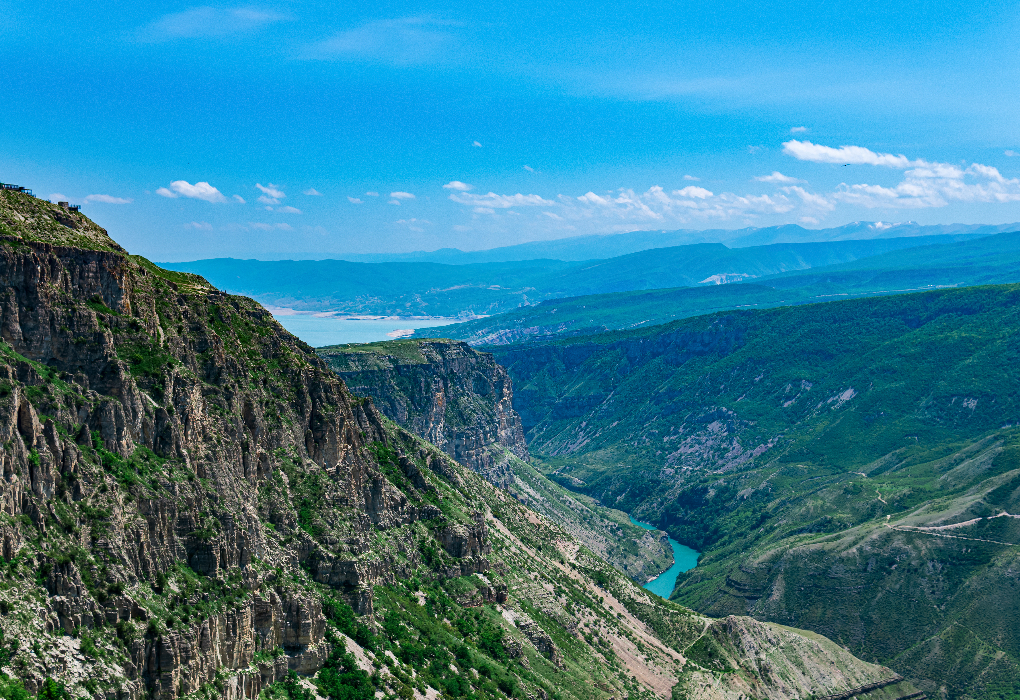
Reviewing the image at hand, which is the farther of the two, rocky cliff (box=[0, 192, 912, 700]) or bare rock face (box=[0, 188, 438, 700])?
bare rock face (box=[0, 188, 438, 700])

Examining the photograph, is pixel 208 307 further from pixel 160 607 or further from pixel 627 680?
pixel 627 680

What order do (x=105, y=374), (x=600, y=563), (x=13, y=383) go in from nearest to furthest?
(x=13, y=383) < (x=105, y=374) < (x=600, y=563)

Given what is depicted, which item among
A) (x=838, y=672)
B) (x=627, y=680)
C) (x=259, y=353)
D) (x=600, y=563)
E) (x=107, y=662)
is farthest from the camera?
(x=600, y=563)

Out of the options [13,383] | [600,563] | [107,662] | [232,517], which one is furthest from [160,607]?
[600,563]

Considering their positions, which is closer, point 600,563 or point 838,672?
point 838,672

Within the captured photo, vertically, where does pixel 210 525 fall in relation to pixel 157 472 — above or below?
below

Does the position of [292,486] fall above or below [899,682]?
above

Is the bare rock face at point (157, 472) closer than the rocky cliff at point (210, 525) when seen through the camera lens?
No

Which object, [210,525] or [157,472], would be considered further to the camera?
[210,525]
